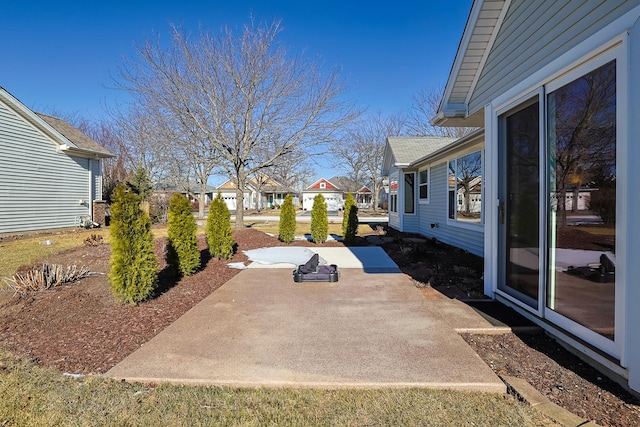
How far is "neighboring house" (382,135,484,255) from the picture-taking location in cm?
782

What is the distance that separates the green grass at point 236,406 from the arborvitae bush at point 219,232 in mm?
4722

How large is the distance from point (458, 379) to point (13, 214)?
1502 cm

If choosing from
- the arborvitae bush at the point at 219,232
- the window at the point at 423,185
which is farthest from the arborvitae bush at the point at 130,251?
the window at the point at 423,185

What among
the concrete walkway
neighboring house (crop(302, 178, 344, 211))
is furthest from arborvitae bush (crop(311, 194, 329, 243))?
neighboring house (crop(302, 178, 344, 211))

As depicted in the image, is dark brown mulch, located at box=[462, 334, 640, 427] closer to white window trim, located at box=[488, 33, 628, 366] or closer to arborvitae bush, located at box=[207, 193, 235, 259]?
white window trim, located at box=[488, 33, 628, 366]

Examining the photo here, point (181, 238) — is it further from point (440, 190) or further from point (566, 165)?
point (440, 190)

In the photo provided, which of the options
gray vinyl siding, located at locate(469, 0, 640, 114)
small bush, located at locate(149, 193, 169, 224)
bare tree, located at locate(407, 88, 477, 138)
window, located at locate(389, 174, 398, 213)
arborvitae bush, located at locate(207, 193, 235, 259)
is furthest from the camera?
bare tree, located at locate(407, 88, 477, 138)

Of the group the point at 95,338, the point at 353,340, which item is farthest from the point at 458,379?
the point at 95,338

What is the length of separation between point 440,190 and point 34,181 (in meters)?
14.3

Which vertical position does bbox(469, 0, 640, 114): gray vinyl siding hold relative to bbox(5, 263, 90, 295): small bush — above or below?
above

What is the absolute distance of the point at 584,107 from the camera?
2.90 metres

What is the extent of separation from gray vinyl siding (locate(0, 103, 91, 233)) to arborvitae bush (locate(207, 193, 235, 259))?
9353 millimetres

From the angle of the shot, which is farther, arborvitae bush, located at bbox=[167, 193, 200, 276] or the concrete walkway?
arborvitae bush, located at bbox=[167, 193, 200, 276]

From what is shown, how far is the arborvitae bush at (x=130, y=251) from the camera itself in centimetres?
409
